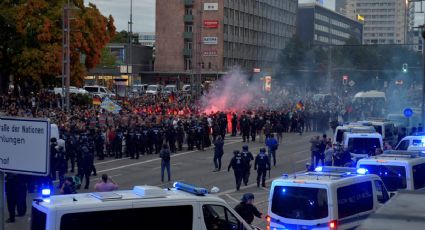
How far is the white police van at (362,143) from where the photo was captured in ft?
82.4

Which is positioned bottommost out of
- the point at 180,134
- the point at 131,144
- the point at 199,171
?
the point at 199,171

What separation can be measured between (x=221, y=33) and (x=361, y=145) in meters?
54.6

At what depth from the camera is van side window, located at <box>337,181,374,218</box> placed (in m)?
13.5

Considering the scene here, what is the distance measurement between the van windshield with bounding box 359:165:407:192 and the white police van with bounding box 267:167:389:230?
3.22 meters

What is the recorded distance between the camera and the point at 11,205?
17531mm

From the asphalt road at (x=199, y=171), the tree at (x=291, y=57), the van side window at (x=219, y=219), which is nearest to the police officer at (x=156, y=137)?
the asphalt road at (x=199, y=171)

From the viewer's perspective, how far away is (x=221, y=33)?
79000 mm

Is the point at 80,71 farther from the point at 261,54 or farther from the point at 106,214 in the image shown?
the point at 106,214

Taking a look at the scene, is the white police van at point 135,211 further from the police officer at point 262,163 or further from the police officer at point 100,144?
the police officer at point 100,144

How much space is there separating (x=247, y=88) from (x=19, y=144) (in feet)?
157

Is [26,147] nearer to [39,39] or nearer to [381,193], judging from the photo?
[381,193]

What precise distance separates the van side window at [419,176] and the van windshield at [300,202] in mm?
4891

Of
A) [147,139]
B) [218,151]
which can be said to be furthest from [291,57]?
[218,151]

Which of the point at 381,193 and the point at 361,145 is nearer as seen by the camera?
the point at 381,193
